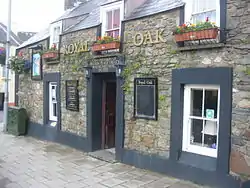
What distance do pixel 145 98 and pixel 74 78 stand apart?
3.26 m

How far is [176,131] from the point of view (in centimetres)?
596

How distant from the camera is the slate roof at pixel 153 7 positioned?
6363 millimetres

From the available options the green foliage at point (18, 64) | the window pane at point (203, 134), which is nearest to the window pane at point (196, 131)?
the window pane at point (203, 134)

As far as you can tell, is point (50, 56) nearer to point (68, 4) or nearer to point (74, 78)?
point (74, 78)

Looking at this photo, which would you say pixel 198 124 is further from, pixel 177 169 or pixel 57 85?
pixel 57 85

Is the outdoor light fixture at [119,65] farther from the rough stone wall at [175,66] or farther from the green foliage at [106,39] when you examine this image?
the green foliage at [106,39]

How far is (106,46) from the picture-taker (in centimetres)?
745

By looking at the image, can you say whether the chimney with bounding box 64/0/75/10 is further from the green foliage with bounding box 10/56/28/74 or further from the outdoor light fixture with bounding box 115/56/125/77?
the outdoor light fixture with bounding box 115/56/125/77

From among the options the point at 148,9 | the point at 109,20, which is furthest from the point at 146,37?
the point at 109,20

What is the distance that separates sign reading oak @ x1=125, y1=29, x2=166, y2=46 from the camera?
20.8 feet

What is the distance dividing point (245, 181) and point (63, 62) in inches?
271

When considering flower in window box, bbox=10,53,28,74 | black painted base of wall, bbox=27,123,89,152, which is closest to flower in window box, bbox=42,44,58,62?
flower in window box, bbox=10,53,28,74

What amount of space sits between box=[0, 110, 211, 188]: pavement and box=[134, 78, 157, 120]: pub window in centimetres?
136

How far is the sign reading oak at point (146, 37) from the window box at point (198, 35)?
660 millimetres
